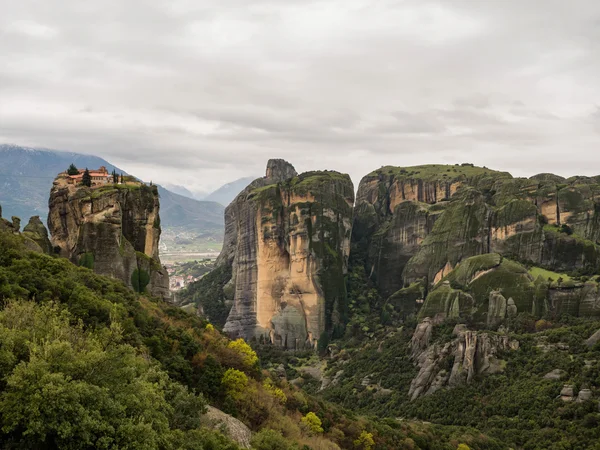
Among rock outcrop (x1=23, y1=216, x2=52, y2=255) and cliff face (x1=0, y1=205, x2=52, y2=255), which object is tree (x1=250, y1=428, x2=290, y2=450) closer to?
cliff face (x1=0, y1=205, x2=52, y2=255)

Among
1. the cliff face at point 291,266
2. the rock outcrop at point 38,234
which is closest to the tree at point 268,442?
the rock outcrop at point 38,234

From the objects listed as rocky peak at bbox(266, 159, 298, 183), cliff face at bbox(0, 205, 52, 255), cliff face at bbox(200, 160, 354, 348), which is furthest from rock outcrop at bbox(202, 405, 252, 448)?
rocky peak at bbox(266, 159, 298, 183)

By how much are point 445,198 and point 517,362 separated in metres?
48.2

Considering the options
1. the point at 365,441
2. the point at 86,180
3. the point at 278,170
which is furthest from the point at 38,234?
the point at 278,170

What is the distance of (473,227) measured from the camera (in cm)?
7431

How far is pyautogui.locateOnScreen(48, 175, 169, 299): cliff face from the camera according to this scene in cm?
3925

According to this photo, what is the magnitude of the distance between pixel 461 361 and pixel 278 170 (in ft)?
228

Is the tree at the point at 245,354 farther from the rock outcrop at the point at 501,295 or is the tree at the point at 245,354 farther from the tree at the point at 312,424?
the rock outcrop at the point at 501,295

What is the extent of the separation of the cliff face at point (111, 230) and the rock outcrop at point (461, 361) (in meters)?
27.2

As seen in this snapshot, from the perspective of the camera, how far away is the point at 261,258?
270 feet

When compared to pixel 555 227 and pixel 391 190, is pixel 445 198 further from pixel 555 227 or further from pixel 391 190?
pixel 555 227

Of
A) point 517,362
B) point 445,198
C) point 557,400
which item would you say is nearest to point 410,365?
point 517,362

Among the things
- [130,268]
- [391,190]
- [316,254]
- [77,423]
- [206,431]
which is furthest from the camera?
[391,190]

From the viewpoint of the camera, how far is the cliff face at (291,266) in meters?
80.5
